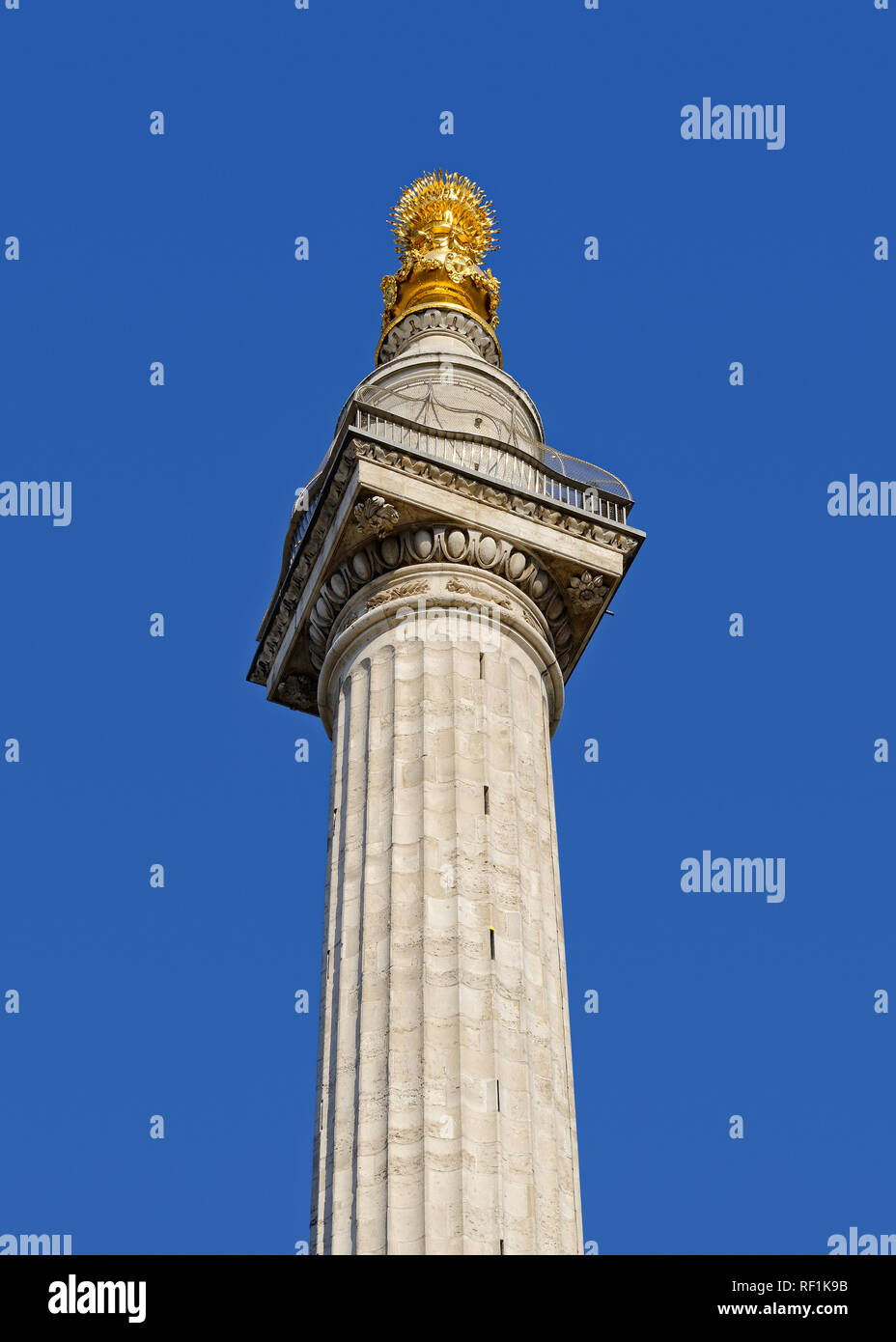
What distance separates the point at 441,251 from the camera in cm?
4194

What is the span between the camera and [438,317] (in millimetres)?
39750

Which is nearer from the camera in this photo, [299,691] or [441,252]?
[299,691]

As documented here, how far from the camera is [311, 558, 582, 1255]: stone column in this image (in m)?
24.1

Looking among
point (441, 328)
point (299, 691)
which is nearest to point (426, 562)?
point (299, 691)

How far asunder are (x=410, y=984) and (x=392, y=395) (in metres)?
12.9

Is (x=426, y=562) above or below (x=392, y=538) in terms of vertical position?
below

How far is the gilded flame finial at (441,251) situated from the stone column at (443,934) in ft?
34.8

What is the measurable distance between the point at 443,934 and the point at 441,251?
19712 millimetres

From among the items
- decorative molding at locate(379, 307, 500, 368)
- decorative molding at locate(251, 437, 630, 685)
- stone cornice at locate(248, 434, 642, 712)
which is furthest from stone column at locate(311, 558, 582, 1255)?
decorative molding at locate(379, 307, 500, 368)

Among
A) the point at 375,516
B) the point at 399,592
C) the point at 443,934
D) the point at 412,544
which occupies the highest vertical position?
the point at 375,516

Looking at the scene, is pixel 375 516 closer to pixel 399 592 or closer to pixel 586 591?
pixel 399 592
